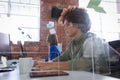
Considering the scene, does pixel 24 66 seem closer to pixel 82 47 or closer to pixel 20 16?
pixel 82 47

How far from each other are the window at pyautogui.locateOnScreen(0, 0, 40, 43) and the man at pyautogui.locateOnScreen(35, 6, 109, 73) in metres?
1.10

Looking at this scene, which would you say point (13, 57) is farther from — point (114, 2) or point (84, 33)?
point (114, 2)

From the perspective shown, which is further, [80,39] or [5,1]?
[5,1]

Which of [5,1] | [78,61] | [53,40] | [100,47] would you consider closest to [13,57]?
[53,40]

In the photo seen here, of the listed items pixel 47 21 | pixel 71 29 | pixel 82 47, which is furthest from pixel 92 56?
pixel 47 21

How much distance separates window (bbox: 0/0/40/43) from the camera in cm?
262

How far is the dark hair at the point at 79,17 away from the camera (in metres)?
1.25

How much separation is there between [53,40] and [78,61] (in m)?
1.26

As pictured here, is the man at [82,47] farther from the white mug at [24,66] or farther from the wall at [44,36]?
the wall at [44,36]

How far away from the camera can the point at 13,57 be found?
2383mm

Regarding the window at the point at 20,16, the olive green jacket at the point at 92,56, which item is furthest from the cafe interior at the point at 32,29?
the olive green jacket at the point at 92,56

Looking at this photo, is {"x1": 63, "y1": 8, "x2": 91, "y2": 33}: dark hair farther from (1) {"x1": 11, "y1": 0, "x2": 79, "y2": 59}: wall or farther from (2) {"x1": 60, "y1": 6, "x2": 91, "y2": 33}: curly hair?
(1) {"x1": 11, "y1": 0, "x2": 79, "y2": 59}: wall

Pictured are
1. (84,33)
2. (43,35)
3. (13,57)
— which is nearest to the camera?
(84,33)

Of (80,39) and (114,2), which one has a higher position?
(114,2)
